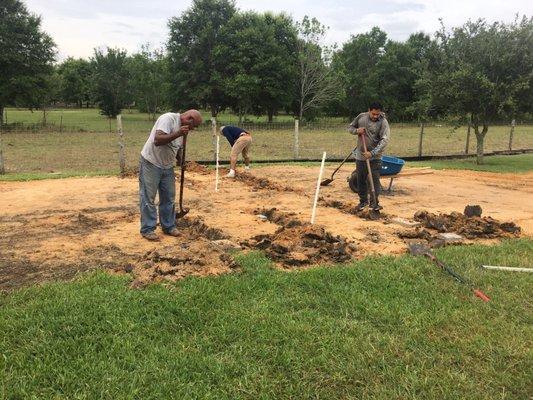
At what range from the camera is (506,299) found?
4.37m

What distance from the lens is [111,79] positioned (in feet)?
155

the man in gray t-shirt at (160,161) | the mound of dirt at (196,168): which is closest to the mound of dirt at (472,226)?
the man in gray t-shirt at (160,161)

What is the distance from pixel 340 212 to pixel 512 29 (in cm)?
1091

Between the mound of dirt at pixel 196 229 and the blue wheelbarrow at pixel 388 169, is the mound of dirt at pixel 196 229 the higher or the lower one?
the lower one

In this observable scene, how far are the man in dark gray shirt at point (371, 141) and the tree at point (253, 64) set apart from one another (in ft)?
101

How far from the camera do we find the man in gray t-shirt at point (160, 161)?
19.4ft

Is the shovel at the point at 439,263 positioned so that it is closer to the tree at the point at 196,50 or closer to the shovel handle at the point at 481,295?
the shovel handle at the point at 481,295

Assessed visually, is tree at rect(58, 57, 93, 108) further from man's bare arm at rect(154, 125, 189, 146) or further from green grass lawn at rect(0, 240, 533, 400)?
green grass lawn at rect(0, 240, 533, 400)

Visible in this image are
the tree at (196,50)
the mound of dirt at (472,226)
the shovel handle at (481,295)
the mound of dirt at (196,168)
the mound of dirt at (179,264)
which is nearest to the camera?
the shovel handle at (481,295)

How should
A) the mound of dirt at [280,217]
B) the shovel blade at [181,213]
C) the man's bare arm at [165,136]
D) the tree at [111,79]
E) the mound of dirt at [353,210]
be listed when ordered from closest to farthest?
the man's bare arm at [165,136] < the mound of dirt at [280,217] < the shovel blade at [181,213] < the mound of dirt at [353,210] < the tree at [111,79]

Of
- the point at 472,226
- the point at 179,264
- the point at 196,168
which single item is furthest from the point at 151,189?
the point at 196,168

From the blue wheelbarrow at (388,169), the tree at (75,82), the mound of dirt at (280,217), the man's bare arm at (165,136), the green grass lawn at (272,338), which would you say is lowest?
the green grass lawn at (272,338)

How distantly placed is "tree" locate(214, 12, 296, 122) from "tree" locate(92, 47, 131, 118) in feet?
41.8

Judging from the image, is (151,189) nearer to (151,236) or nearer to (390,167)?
(151,236)
